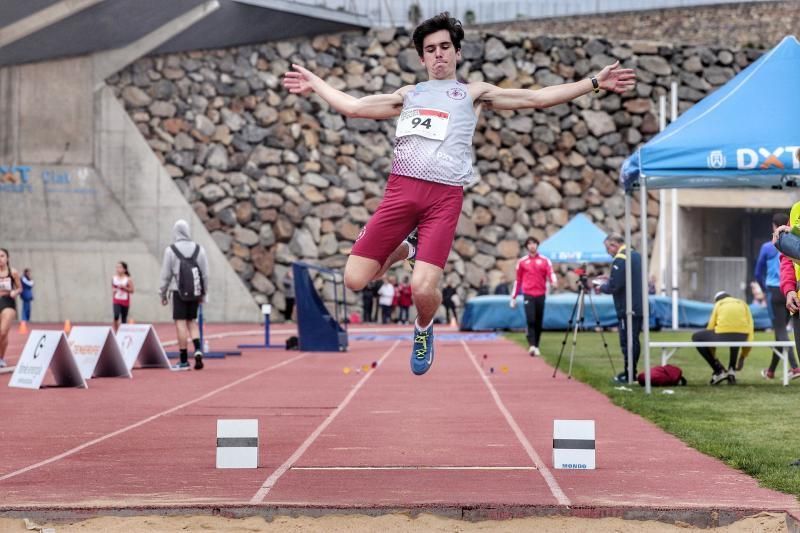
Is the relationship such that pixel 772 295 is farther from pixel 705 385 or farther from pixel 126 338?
pixel 126 338

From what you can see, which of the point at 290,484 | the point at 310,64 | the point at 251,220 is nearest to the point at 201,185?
the point at 251,220

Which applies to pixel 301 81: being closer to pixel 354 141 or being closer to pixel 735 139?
pixel 735 139

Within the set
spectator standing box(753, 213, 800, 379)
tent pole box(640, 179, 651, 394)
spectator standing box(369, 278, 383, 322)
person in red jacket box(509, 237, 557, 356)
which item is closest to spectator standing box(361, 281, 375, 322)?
spectator standing box(369, 278, 383, 322)

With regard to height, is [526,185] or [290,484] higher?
[526,185]

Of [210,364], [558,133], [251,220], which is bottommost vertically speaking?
[210,364]

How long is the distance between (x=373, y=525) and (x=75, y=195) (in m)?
35.6

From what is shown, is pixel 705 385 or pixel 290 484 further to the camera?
pixel 705 385

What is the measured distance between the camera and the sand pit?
6641mm

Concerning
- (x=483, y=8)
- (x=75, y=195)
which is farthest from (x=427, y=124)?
(x=483, y=8)

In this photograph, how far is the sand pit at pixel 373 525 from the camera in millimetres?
6641

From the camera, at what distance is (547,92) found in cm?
814

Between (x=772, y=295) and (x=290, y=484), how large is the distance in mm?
11097

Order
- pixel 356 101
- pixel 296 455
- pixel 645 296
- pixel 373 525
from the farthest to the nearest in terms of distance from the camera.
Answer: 1. pixel 645 296
2. pixel 296 455
3. pixel 356 101
4. pixel 373 525

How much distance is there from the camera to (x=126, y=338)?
19.7 m
